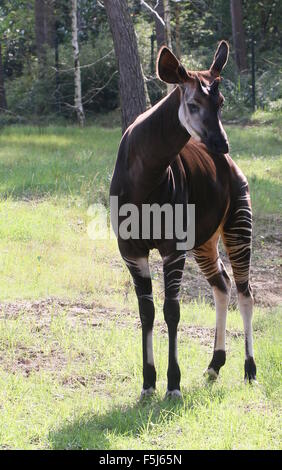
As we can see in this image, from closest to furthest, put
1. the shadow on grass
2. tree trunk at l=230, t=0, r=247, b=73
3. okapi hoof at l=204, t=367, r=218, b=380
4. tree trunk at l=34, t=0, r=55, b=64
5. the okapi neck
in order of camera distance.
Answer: the shadow on grass → the okapi neck → okapi hoof at l=204, t=367, r=218, b=380 → tree trunk at l=34, t=0, r=55, b=64 → tree trunk at l=230, t=0, r=247, b=73

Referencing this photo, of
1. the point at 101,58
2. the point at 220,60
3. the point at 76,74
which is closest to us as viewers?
the point at 220,60

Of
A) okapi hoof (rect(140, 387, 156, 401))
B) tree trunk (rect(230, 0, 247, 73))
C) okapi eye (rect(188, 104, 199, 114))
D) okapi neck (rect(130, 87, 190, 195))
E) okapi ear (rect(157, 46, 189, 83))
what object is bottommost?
okapi hoof (rect(140, 387, 156, 401))

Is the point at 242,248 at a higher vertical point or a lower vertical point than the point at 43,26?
lower

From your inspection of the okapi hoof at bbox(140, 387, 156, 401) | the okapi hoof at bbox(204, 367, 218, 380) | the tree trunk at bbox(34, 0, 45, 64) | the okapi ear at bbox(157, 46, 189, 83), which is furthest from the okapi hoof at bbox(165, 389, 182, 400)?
the tree trunk at bbox(34, 0, 45, 64)

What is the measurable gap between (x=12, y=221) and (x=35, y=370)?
4538mm

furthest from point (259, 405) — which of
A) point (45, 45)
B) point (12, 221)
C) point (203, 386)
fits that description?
point (45, 45)

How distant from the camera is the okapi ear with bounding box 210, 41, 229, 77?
16.1 ft

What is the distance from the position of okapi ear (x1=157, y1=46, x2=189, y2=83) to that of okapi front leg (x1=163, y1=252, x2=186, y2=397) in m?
1.07

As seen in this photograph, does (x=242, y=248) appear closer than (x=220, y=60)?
No

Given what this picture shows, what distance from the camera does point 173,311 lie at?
512 centimetres

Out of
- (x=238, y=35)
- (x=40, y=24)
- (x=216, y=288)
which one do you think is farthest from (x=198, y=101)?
(x=238, y=35)

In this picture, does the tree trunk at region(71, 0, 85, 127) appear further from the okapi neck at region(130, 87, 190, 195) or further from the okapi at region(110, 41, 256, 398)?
the okapi neck at region(130, 87, 190, 195)

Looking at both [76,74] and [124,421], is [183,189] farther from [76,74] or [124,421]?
[76,74]

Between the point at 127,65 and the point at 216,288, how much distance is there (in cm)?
794
